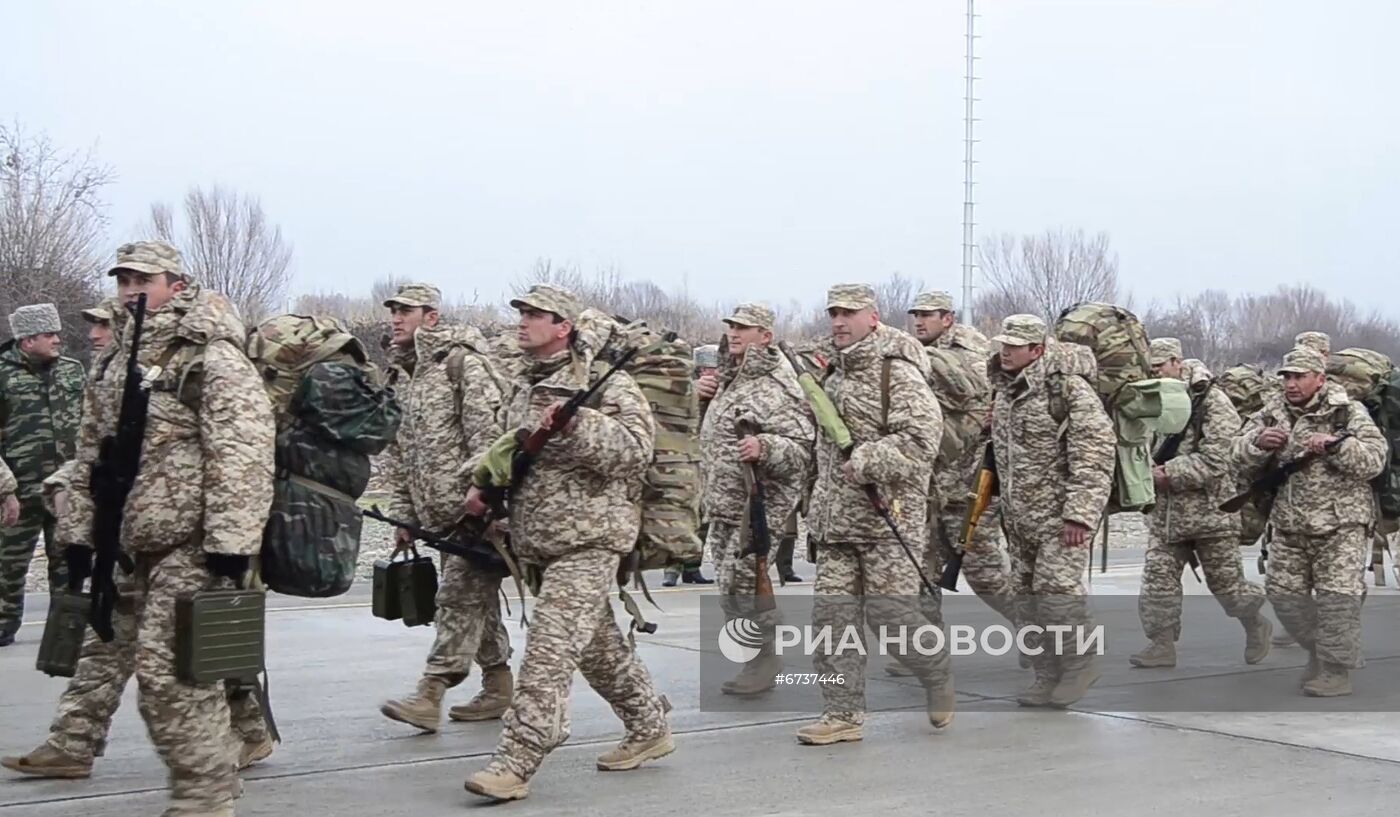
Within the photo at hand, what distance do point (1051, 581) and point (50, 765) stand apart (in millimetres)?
4769

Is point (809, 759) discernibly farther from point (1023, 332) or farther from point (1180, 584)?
point (1180, 584)

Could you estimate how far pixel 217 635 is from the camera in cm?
577

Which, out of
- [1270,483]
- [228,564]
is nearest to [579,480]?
[228,564]

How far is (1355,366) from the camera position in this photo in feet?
32.8

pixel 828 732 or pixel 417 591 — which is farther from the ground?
pixel 417 591

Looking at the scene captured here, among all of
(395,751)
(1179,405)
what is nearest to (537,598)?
(395,751)

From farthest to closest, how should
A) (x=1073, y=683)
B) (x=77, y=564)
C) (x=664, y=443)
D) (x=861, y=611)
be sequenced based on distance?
(x=1073, y=683), (x=861, y=611), (x=664, y=443), (x=77, y=564)

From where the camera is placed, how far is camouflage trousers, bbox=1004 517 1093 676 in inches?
339

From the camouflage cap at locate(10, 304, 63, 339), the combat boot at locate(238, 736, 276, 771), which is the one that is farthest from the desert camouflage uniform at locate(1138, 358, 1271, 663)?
the camouflage cap at locate(10, 304, 63, 339)

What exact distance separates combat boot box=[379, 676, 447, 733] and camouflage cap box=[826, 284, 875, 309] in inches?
101

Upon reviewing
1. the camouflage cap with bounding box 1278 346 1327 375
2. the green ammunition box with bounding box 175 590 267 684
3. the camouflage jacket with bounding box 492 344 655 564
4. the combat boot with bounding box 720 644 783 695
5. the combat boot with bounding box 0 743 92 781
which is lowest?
the combat boot with bounding box 0 743 92 781

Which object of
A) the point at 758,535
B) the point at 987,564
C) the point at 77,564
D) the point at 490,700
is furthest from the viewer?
the point at 987,564

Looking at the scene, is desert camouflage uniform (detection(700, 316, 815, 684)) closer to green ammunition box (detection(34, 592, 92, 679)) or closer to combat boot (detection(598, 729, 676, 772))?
combat boot (detection(598, 729, 676, 772))

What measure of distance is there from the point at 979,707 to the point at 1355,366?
3.24 meters
